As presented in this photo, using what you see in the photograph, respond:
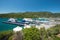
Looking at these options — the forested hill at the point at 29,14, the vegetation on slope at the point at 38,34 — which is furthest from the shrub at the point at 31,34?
the forested hill at the point at 29,14

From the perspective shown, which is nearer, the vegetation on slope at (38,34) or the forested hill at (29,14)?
the vegetation on slope at (38,34)

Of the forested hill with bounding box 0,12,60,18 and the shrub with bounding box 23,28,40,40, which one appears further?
the forested hill with bounding box 0,12,60,18

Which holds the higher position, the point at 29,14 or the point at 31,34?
the point at 29,14

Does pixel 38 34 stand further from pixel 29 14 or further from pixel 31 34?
pixel 29 14

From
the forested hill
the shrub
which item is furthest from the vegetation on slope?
the forested hill

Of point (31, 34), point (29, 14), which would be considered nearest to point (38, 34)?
point (31, 34)

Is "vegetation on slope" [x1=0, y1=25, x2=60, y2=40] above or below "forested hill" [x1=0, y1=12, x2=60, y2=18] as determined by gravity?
below

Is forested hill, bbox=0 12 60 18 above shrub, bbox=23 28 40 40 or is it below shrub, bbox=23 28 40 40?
above

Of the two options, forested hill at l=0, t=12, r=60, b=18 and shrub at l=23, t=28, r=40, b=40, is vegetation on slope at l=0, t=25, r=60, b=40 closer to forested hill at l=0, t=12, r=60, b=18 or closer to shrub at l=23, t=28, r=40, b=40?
shrub at l=23, t=28, r=40, b=40

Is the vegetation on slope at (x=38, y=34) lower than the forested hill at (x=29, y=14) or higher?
lower

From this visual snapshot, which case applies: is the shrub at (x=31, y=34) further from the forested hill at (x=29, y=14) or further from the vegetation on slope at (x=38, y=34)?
the forested hill at (x=29, y=14)

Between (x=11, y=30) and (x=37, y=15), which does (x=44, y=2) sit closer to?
(x=37, y=15)
